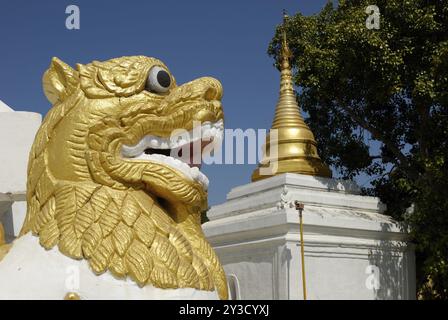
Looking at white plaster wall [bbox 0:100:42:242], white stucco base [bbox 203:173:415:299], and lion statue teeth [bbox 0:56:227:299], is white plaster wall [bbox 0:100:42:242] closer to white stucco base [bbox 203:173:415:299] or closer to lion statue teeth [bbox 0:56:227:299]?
lion statue teeth [bbox 0:56:227:299]

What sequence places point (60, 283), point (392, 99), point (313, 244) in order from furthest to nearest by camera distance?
point (392, 99) < point (313, 244) < point (60, 283)

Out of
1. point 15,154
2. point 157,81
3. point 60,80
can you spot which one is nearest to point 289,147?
point 15,154

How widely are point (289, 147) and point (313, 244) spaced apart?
2961mm

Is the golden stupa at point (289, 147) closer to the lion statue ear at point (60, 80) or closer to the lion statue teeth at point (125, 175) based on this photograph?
the lion statue teeth at point (125, 175)

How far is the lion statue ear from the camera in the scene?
3691mm

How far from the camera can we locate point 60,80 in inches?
148

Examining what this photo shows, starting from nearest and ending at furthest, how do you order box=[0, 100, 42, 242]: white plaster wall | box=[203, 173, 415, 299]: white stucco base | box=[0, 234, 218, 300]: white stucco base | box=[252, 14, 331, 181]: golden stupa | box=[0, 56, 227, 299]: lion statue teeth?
box=[0, 234, 218, 300]: white stucco base → box=[0, 56, 227, 299]: lion statue teeth → box=[0, 100, 42, 242]: white plaster wall → box=[203, 173, 415, 299]: white stucco base → box=[252, 14, 331, 181]: golden stupa

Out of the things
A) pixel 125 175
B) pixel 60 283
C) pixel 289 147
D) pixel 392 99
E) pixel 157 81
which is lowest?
pixel 60 283

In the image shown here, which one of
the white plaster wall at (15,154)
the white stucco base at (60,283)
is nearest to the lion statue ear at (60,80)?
the white stucco base at (60,283)

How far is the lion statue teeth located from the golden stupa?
8460 mm

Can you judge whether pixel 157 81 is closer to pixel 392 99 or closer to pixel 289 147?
pixel 289 147

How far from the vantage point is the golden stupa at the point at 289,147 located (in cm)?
1230

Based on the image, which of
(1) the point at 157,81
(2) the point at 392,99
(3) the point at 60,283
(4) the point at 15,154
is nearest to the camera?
(3) the point at 60,283

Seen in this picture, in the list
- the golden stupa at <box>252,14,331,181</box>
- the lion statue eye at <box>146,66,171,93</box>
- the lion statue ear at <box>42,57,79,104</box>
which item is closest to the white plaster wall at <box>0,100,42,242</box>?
the lion statue ear at <box>42,57,79,104</box>
